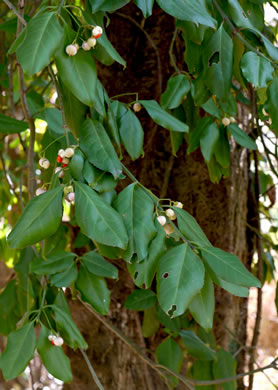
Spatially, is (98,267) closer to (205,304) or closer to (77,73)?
(205,304)

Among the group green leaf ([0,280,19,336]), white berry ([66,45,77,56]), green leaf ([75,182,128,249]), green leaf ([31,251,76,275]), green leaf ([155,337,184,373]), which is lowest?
green leaf ([0,280,19,336])

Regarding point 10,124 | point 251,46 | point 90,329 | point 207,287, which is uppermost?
point 251,46

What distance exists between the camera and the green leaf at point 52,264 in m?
1.05

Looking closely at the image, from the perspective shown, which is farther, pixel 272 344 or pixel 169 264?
pixel 272 344

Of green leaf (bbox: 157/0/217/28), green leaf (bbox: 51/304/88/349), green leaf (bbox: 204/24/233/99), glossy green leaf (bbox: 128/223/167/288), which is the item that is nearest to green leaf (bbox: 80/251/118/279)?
green leaf (bbox: 51/304/88/349)

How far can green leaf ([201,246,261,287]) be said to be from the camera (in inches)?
29.3

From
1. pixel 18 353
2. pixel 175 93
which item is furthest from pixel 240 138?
pixel 18 353

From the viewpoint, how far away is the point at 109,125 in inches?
33.8

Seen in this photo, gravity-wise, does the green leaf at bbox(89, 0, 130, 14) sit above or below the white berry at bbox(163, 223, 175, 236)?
above

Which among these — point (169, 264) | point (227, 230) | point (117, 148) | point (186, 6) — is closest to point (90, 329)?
point (227, 230)

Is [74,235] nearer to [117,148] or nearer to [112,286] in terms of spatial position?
[112,286]

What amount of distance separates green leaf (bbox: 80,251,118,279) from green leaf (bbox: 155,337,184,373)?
0.40 metres

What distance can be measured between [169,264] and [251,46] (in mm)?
389

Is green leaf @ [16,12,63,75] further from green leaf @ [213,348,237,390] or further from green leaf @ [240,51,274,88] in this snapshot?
green leaf @ [213,348,237,390]
